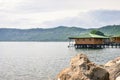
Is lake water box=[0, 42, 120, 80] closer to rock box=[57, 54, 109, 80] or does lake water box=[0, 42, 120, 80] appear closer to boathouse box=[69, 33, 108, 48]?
rock box=[57, 54, 109, 80]

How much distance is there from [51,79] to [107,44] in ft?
285

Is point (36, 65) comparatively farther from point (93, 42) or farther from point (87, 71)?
point (93, 42)

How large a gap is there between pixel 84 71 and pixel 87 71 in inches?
6.9

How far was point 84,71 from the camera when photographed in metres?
18.7

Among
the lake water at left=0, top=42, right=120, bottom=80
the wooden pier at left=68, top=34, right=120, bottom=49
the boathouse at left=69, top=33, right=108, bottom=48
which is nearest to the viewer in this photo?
the lake water at left=0, top=42, right=120, bottom=80

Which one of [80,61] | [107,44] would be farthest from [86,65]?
[107,44]

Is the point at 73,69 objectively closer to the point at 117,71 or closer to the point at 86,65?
the point at 86,65

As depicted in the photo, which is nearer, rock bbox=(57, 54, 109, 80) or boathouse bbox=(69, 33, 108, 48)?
rock bbox=(57, 54, 109, 80)

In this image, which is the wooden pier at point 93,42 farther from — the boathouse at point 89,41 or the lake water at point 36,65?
the lake water at point 36,65

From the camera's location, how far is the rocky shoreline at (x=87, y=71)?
1852 cm

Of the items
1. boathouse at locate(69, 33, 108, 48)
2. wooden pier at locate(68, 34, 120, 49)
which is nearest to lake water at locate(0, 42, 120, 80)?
boathouse at locate(69, 33, 108, 48)

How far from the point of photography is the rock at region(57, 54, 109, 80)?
18500 millimetres

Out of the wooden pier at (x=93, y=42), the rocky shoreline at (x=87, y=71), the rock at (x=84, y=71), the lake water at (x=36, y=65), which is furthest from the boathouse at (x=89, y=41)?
the rock at (x=84, y=71)

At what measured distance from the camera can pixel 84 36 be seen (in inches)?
4360
